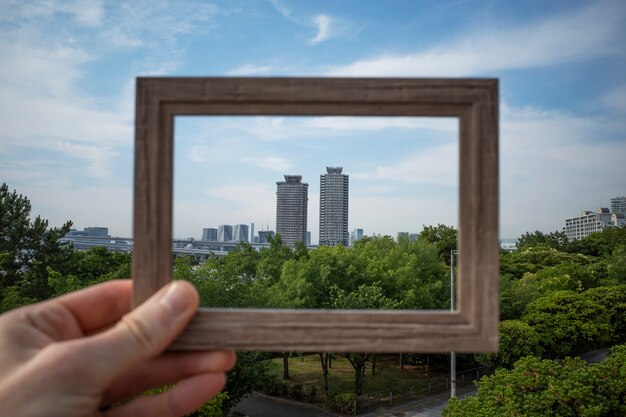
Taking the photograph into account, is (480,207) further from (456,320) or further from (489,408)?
(489,408)

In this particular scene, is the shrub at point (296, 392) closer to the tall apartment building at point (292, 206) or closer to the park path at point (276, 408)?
the park path at point (276, 408)

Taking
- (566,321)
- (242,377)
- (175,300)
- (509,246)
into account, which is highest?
(175,300)

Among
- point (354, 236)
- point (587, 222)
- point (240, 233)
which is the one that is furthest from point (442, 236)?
point (587, 222)

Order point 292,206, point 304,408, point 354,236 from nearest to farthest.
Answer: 1. point 304,408
2. point 292,206
3. point 354,236

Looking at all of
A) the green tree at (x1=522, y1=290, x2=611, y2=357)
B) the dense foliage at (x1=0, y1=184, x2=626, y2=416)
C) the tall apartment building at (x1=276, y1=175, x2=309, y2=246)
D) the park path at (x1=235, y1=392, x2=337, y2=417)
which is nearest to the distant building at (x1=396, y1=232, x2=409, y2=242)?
the dense foliage at (x1=0, y1=184, x2=626, y2=416)

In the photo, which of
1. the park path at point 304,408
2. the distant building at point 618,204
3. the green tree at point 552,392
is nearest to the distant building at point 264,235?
the park path at point 304,408

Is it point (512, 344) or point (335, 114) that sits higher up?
point (335, 114)

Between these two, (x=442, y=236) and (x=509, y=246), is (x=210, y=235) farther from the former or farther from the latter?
→ (x=509, y=246)
